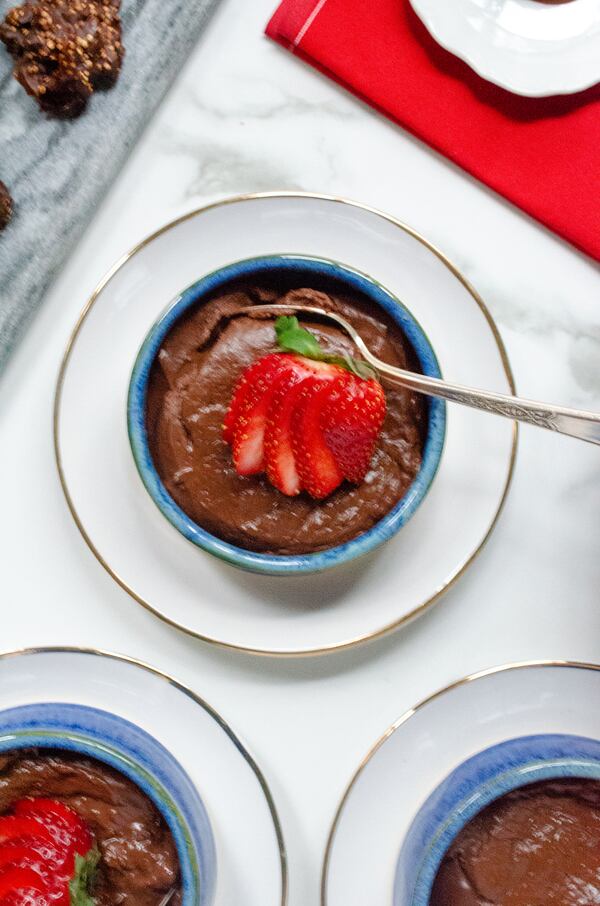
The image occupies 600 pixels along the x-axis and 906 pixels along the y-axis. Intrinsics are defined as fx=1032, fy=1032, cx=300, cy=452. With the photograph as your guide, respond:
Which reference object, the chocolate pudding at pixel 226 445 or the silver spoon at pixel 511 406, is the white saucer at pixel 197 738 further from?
the silver spoon at pixel 511 406

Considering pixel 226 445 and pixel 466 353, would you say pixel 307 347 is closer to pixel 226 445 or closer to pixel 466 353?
pixel 226 445

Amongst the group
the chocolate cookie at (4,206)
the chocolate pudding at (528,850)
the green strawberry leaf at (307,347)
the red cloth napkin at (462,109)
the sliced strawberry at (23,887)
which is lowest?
the sliced strawberry at (23,887)

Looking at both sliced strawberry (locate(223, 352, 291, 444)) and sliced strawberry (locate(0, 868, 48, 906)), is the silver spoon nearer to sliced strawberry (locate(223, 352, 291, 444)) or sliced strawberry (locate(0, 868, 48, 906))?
sliced strawberry (locate(223, 352, 291, 444))

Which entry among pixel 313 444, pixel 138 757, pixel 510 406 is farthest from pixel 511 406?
pixel 138 757

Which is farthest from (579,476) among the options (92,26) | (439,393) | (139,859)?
(92,26)

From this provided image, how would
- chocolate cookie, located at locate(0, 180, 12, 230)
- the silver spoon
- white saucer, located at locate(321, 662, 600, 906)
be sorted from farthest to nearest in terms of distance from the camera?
chocolate cookie, located at locate(0, 180, 12, 230) < white saucer, located at locate(321, 662, 600, 906) < the silver spoon

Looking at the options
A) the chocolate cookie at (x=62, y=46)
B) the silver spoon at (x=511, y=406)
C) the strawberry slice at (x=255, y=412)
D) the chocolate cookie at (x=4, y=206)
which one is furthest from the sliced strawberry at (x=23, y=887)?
the chocolate cookie at (x=62, y=46)

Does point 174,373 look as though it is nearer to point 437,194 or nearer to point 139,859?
point 437,194

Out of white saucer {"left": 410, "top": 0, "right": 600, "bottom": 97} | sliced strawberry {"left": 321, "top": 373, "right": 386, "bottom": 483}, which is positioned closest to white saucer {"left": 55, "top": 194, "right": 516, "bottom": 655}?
sliced strawberry {"left": 321, "top": 373, "right": 386, "bottom": 483}
